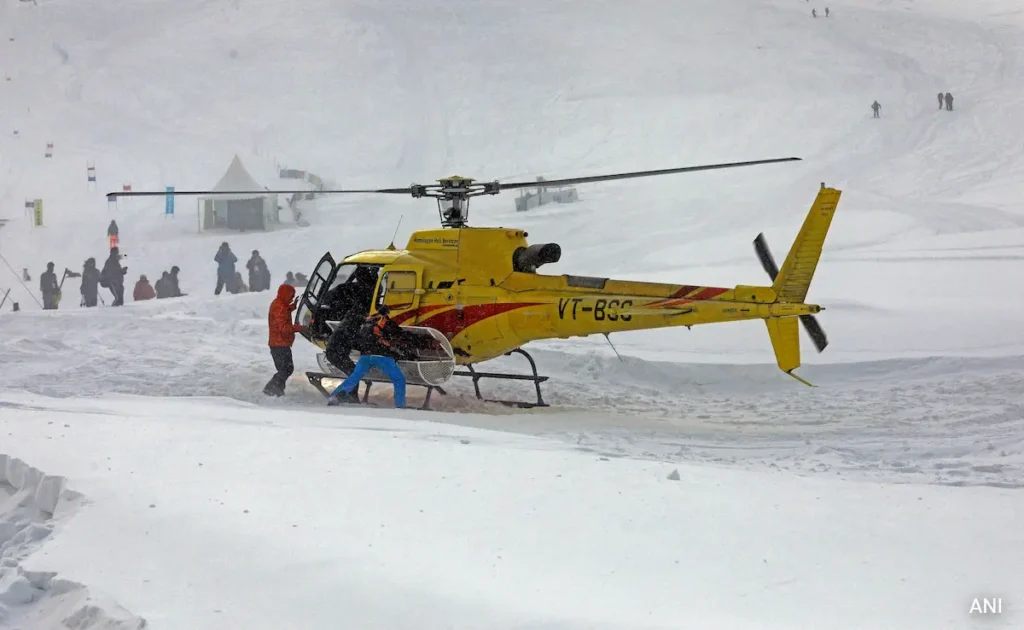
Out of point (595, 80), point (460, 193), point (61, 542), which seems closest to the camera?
point (61, 542)

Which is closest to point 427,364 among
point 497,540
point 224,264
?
point 497,540

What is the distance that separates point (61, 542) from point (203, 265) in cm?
2187

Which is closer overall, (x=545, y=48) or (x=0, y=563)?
(x=0, y=563)

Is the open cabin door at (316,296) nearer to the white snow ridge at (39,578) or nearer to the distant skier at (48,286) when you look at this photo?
the white snow ridge at (39,578)

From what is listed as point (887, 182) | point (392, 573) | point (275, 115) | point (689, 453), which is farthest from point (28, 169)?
point (392, 573)

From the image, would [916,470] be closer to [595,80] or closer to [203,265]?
[203,265]

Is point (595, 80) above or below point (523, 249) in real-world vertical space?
above

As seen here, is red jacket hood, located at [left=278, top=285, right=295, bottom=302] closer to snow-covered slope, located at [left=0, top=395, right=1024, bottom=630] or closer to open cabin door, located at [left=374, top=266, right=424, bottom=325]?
open cabin door, located at [left=374, top=266, right=424, bottom=325]

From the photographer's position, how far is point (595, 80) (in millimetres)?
38469

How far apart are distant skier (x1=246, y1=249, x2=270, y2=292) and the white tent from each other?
23.0 ft

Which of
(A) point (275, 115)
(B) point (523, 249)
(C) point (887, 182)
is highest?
(A) point (275, 115)

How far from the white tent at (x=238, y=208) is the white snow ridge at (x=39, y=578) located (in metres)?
23.9

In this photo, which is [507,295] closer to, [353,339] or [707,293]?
[353,339]

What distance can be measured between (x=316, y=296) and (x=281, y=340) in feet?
1.98
